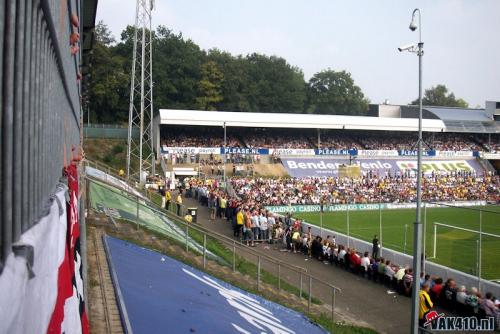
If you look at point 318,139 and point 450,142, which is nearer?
point 318,139

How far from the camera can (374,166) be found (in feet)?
165

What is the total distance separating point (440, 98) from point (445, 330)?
105558mm

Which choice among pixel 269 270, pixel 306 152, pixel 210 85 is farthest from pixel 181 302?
pixel 210 85

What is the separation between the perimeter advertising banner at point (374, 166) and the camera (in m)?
46.8

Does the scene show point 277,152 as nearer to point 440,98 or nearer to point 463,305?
point 463,305

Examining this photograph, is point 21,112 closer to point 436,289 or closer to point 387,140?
point 436,289

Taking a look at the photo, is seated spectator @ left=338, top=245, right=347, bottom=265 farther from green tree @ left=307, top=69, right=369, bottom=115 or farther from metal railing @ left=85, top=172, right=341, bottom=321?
green tree @ left=307, top=69, right=369, bottom=115

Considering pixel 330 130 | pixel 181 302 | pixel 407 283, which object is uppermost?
pixel 330 130

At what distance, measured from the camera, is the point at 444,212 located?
113 ft

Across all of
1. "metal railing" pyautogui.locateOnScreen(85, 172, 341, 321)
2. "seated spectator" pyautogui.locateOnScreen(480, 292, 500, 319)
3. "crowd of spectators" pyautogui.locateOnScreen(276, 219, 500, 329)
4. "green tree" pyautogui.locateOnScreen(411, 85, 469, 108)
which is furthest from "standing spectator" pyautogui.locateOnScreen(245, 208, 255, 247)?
"green tree" pyautogui.locateOnScreen(411, 85, 469, 108)

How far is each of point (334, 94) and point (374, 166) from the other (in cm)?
3715

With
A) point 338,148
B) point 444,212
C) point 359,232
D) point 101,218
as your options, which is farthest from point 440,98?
point 101,218

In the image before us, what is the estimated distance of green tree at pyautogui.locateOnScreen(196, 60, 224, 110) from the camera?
6475 centimetres

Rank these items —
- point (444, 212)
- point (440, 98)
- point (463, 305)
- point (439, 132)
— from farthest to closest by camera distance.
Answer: point (440, 98)
point (439, 132)
point (444, 212)
point (463, 305)
